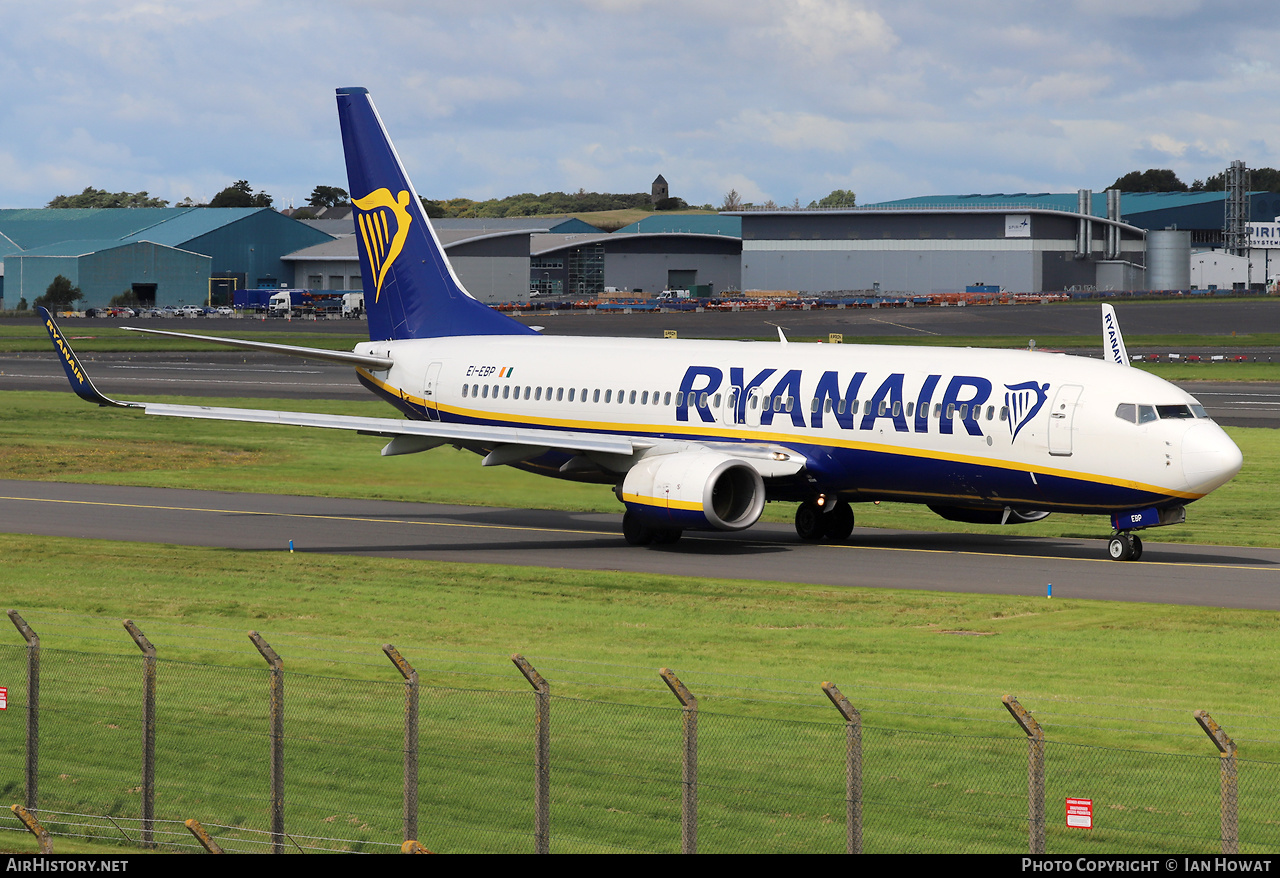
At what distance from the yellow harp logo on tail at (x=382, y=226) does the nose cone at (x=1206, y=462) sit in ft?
78.3

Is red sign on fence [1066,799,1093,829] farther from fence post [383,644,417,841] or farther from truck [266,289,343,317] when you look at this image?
truck [266,289,343,317]

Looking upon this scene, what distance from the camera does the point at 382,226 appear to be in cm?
4716

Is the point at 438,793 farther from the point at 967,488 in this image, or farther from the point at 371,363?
the point at 371,363

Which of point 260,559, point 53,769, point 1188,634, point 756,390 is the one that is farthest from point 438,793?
point 756,390

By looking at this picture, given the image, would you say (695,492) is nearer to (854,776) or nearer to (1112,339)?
(1112,339)

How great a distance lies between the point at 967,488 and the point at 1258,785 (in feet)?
57.7

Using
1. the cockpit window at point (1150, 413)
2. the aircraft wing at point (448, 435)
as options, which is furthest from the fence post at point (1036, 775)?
the aircraft wing at point (448, 435)

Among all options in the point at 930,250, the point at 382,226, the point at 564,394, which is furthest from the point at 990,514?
the point at 930,250

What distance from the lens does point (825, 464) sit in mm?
36531

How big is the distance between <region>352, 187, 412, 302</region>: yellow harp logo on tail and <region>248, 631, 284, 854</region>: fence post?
108ft

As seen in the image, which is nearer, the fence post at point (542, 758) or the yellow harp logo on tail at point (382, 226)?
the fence post at point (542, 758)

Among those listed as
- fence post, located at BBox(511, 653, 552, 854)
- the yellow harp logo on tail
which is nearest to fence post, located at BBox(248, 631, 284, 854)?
fence post, located at BBox(511, 653, 552, 854)

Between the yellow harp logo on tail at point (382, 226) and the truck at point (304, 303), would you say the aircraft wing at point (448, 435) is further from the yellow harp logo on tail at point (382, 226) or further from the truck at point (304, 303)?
the truck at point (304, 303)

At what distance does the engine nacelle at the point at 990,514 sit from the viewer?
35344 mm
